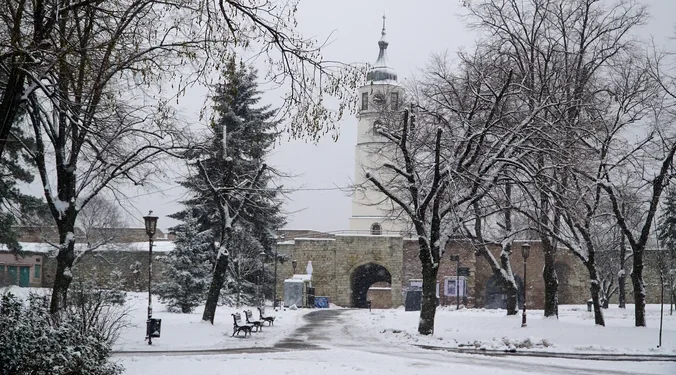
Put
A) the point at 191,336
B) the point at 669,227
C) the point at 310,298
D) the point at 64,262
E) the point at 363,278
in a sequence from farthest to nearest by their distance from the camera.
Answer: the point at 363,278 < the point at 310,298 < the point at 669,227 < the point at 191,336 < the point at 64,262

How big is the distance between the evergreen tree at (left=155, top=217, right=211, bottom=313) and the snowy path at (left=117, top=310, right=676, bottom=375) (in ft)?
35.8

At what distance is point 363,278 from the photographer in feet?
158

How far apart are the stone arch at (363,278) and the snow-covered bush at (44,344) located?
3552cm

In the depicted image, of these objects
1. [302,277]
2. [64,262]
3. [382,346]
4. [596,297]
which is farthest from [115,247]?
[596,297]

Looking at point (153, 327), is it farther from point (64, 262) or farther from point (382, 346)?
point (382, 346)

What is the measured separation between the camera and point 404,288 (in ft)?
142

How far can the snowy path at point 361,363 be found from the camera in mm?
10656

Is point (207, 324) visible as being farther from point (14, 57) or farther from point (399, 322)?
point (14, 57)

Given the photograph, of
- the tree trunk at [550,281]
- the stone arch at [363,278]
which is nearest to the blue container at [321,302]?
the stone arch at [363,278]

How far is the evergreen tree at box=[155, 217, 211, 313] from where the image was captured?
26.6 meters

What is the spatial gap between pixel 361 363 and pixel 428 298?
614 centimetres

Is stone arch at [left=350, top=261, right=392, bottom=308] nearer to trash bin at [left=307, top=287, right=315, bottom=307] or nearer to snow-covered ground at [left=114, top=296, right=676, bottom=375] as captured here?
trash bin at [left=307, top=287, right=315, bottom=307]

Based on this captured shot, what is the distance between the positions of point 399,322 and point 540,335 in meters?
5.96

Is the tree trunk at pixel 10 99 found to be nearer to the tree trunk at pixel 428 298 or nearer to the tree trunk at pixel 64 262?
the tree trunk at pixel 64 262
